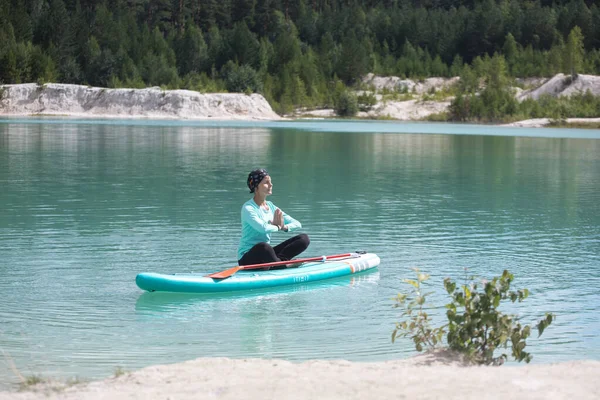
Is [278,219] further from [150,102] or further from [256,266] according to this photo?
[150,102]

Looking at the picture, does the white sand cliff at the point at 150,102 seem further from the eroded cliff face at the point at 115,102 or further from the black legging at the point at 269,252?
the black legging at the point at 269,252

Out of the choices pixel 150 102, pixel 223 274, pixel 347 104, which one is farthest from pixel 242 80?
pixel 223 274

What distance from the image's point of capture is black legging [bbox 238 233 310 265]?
44.8ft

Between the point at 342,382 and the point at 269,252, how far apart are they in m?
6.52

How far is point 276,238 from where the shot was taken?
18.2 metres

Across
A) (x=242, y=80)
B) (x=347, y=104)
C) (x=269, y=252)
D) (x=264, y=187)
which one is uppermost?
(x=242, y=80)

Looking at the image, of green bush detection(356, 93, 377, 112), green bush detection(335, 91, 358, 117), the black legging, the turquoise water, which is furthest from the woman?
green bush detection(356, 93, 377, 112)

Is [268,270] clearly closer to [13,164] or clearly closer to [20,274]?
[20,274]

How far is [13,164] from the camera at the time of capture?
3200 centimetres

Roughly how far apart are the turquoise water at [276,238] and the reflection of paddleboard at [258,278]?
0.16 m

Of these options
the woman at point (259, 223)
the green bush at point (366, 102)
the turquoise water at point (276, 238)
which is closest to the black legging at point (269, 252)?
the woman at point (259, 223)

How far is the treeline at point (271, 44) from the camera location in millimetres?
106938

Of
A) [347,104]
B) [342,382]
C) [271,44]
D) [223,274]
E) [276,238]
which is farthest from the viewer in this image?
[271,44]

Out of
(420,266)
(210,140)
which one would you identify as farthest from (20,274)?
(210,140)
